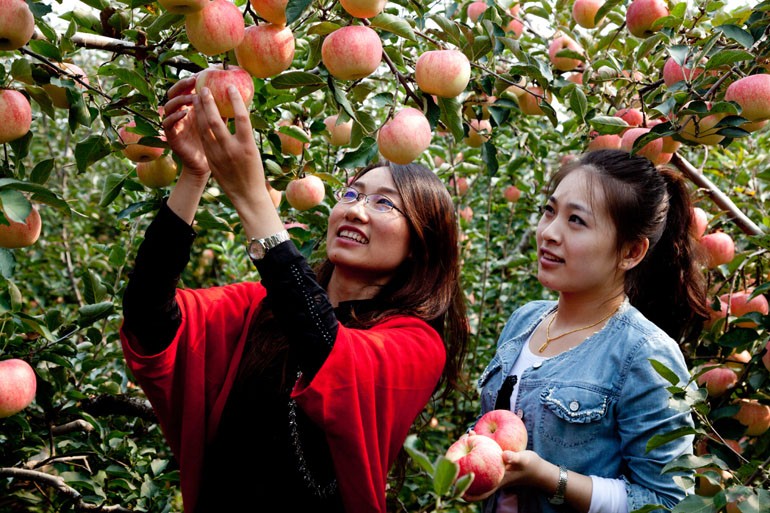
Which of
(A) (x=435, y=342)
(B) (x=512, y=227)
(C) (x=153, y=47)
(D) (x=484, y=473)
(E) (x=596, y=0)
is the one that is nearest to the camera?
(D) (x=484, y=473)

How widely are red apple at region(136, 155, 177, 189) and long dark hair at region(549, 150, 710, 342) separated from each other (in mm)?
1036

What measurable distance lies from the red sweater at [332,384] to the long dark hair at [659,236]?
59 cm

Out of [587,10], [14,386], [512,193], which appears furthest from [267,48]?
[512,193]

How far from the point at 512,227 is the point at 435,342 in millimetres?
2624

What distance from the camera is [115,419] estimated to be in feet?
8.44

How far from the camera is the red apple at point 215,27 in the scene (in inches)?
53.7

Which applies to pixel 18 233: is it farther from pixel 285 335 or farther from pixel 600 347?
pixel 600 347

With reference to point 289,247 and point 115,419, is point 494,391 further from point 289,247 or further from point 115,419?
point 115,419

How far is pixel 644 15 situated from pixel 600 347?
1.15 metres

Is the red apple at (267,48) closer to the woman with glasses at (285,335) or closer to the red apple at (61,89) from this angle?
the woman with glasses at (285,335)

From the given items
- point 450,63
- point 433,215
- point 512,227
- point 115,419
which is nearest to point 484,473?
point 433,215

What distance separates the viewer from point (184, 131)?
1568mm

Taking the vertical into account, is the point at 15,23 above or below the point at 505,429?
above

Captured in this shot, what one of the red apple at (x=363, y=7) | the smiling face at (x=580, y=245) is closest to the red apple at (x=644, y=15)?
the smiling face at (x=580, y=245)
